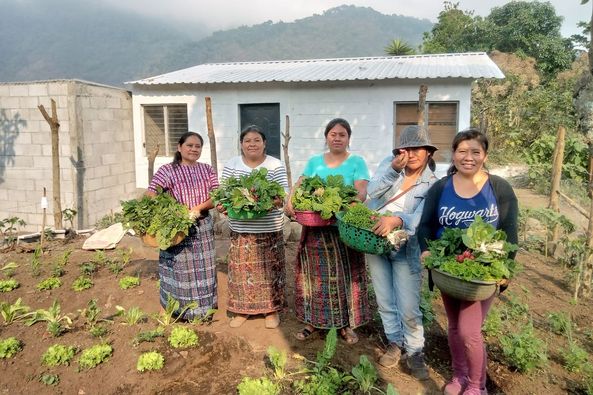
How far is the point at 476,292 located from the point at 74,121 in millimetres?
8606

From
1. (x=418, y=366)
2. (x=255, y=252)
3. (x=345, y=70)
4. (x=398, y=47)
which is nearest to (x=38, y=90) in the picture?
(x=345, y=70)

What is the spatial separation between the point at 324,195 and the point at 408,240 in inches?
25.7

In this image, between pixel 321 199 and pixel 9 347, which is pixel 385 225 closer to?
pixel 321 199

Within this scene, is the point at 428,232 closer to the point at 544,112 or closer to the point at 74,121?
the point at 74,121

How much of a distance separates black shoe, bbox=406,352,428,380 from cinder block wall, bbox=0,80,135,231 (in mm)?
7977

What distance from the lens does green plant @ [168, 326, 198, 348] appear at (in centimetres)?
338

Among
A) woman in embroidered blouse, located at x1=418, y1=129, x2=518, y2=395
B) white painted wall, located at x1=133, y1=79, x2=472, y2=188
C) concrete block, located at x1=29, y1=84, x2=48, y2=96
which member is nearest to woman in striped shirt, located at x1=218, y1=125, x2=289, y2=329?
woman in embroidered blouse, located at x1=418, y1=129, x2=518, y2=395

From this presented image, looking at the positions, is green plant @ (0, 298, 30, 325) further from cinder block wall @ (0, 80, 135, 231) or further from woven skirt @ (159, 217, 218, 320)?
cinder block wall @ (0, 80, 135, 231)

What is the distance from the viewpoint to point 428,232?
2.79m

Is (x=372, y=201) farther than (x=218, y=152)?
No

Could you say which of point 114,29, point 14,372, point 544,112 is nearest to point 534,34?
point 544,112

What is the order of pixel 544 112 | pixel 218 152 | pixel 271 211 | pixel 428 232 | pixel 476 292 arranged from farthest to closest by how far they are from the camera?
pixel 544 112 → pixel 218 152 → pixel 271 211 → pixel 428 232 → pixel 476 292

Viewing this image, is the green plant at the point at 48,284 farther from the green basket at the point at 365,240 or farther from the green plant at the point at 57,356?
the green basket at the point at 365,240

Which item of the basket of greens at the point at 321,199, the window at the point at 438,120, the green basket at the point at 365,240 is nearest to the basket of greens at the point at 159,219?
the basket of greens at the point at 321,199
